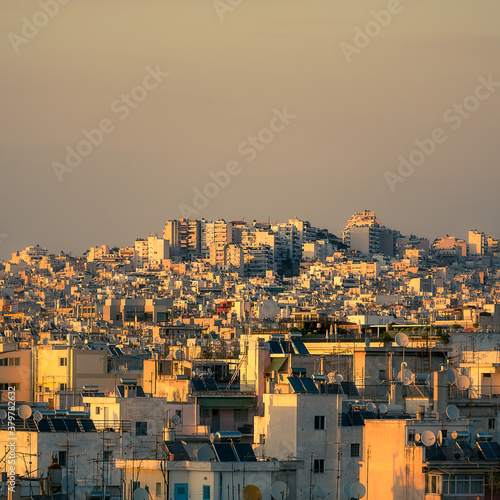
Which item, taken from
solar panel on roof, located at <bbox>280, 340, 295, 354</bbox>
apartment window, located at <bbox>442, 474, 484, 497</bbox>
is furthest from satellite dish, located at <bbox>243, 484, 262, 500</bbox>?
solar panel on roof, located at <bbox>280, 340, 295, 354</bbox>

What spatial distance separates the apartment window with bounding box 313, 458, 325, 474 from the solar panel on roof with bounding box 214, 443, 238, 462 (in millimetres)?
1680

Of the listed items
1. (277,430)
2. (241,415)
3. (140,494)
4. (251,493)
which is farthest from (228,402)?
(140,494)

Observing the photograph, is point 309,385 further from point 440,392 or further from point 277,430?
point 440,392

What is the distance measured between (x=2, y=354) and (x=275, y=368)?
1486 centimetres

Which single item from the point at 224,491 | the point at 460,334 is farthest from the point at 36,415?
the point at 460,334

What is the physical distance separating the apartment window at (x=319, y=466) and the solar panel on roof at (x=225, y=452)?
66.1 inches

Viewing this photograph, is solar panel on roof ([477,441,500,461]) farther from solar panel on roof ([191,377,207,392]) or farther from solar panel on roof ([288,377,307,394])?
solar panel on roof ([191,377,207,392])

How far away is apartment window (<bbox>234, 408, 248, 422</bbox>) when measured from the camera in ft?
116

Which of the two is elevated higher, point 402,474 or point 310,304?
point 310,304

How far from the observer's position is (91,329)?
10238 cm

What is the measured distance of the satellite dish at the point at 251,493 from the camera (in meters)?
25.7

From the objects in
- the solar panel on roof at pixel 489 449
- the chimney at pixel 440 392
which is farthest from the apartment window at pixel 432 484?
the chimney at pixel 440 392

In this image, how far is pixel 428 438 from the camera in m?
24.9

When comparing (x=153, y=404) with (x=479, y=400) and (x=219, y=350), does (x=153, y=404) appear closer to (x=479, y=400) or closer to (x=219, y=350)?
(x=479, y=400)
